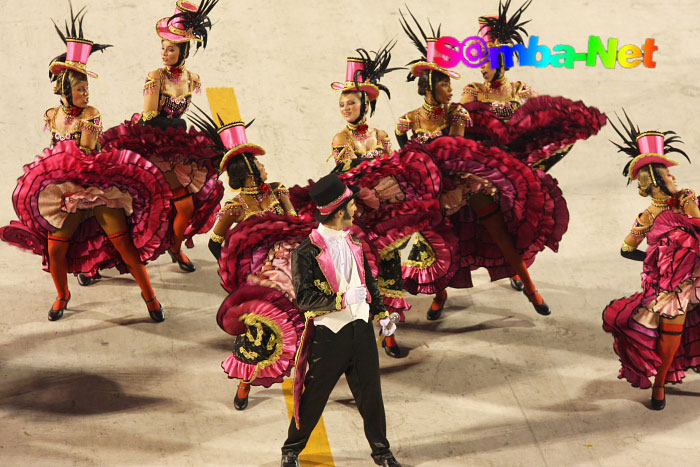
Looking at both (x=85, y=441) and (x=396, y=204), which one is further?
(x=396, y=204)

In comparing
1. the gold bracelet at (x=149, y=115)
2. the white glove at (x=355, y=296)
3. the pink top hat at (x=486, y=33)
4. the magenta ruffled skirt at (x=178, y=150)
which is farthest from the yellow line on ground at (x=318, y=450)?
the pink top hat at (x=486, y=33)

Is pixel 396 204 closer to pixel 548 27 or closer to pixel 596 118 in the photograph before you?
pixel 596 118

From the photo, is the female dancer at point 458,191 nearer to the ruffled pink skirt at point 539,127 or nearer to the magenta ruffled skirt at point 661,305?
the ruffled pink skirt at point 539,127

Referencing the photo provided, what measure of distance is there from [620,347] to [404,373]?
137 centimetres

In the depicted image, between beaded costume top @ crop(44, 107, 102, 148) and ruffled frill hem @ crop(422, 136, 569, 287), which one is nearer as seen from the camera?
ruffled frill hem @ crop(422, 136, 569, 287)

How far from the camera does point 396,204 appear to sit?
254 inches

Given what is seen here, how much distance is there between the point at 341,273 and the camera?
→ 207 inches

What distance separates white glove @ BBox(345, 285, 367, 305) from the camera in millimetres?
5223

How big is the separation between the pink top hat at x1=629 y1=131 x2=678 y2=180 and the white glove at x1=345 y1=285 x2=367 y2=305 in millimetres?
2103

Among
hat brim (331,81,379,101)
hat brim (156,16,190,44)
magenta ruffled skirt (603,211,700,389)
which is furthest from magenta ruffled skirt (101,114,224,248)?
magenta ruffled skirt (603,211,700,389)

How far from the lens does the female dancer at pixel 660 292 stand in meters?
6.00

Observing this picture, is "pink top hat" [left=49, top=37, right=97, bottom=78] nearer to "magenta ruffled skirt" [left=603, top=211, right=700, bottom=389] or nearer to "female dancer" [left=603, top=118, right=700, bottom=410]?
"female dancer" [left=603, top=118, right=700, bottom=410]

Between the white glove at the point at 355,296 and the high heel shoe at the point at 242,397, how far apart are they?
1.31 m

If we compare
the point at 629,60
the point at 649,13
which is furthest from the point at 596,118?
the point at 649,13
